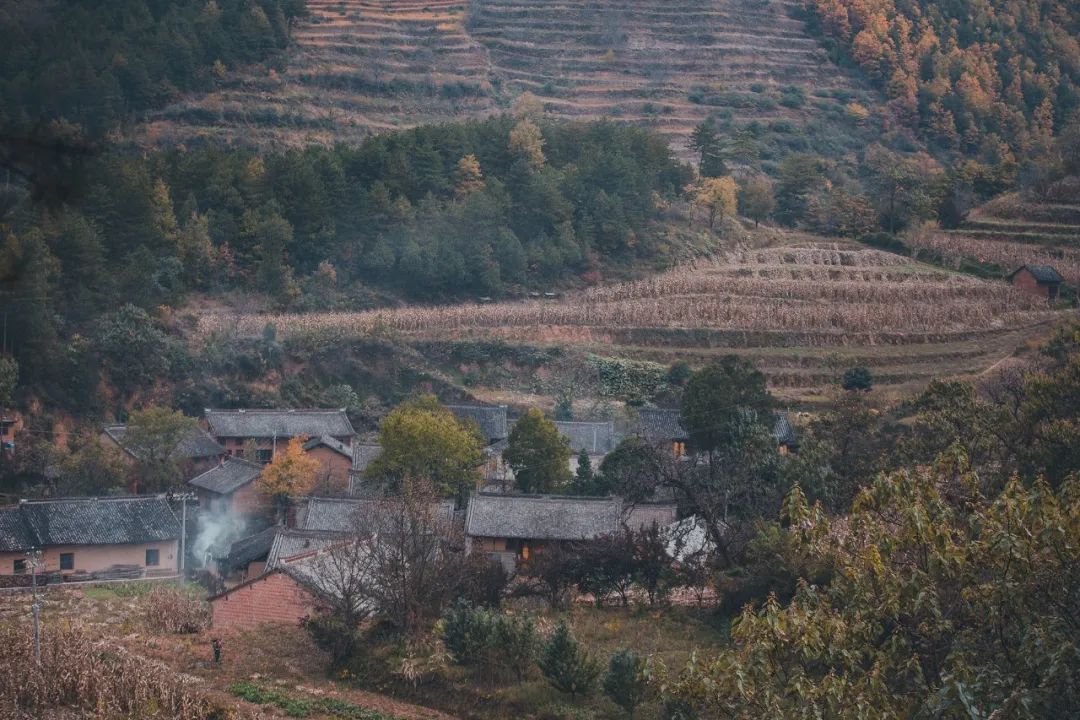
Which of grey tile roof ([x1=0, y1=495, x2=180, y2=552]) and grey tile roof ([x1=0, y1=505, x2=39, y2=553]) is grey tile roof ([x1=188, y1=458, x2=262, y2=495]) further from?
grey tile roof ([x1=0, y1=505, x2=39, y2=553])

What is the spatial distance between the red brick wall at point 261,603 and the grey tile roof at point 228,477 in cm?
1030

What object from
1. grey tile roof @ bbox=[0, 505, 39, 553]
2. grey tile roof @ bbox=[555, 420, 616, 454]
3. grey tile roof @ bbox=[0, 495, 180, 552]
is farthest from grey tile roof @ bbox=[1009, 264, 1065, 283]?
grey tile roof @ bbox=[0, 505, 39, 553]

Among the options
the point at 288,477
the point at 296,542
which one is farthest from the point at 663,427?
the point at 296,542

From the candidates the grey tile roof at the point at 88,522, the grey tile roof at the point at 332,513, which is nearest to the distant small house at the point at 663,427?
the grey tile roof at the point at 332,513

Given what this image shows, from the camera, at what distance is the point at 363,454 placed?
34.3 m

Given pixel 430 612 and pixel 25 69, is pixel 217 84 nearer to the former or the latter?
pixel 25 69

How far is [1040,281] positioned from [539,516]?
80.1ft

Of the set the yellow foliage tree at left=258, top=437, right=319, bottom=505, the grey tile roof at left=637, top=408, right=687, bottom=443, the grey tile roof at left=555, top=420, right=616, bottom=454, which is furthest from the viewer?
the grey tile roof at left=555, top=420, right=616, bottom=454

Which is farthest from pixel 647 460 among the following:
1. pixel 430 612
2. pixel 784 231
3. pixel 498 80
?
pixel 498 80

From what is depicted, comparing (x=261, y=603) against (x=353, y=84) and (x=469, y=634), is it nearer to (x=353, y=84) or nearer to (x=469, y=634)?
(x=469, y=634)

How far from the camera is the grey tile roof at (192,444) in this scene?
34500 mm

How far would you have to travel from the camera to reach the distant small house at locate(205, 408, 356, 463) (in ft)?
121

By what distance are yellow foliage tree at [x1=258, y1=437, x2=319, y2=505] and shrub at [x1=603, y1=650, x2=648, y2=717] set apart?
53.3ft

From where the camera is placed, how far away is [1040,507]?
36.0 ft
